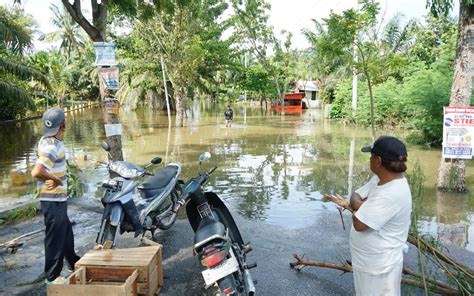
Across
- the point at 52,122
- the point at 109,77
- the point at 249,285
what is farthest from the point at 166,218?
the point at 109,77

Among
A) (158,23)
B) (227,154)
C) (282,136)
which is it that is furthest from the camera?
(158,23)

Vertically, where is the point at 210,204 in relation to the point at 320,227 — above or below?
above

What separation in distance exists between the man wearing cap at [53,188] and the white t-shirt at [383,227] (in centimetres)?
275

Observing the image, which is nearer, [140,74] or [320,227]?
[320,227]

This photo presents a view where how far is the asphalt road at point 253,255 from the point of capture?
393 centimetres

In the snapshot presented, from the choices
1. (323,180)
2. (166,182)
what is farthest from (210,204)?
(323,180)

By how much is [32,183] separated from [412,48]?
2354 cm

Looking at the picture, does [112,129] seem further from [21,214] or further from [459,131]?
[459,131]

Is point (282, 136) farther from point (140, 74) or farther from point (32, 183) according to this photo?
point (140, 74)

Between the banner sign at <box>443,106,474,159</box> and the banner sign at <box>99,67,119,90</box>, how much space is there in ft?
21.3

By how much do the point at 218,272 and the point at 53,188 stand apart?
1.85 metres

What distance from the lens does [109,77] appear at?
6.07 m

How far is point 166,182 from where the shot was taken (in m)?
5.19

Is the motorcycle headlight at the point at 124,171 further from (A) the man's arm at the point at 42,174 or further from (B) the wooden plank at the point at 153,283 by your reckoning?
(B) the wooden plank at the point at 153,283
